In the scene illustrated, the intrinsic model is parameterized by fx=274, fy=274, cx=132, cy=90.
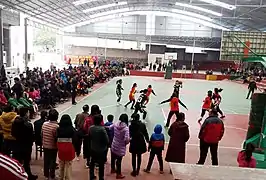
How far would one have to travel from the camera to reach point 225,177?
266 cm

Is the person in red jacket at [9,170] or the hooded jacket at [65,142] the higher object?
the person in red jacket at [9,170]

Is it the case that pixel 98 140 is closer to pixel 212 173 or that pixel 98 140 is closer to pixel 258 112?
pixel 212 173

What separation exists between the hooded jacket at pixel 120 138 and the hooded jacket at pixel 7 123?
1935 millimetres

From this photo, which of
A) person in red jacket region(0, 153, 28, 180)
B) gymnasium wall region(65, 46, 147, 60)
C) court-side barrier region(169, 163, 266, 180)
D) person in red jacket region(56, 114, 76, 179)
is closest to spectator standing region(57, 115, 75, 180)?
person in red jacket region(56, 114, 76, 179)

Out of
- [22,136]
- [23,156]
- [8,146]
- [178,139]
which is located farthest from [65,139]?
[178,139]

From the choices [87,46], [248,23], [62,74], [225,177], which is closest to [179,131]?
[225,177]

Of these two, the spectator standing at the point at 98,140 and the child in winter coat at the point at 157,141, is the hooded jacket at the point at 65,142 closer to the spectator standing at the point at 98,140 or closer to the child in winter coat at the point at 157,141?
the spectator standing at the point at 98,140

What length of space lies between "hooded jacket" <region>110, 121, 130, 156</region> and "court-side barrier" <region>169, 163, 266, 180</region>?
7.51 feet

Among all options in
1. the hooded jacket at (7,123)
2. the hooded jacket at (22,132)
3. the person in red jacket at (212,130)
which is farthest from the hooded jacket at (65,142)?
the person in red jacket at (212,130)

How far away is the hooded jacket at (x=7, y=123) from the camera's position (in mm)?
5145

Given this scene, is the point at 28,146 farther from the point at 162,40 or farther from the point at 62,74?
the point at 162,40

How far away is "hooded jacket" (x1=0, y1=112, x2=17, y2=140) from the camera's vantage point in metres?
5.14

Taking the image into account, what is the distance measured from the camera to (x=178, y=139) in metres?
5.44

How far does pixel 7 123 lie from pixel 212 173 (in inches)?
159
